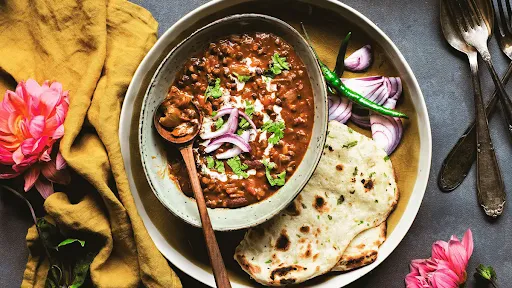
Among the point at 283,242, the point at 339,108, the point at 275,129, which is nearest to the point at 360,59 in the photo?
the point at 339,108

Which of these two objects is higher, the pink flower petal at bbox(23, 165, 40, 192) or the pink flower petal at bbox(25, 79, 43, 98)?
the pink flower petal at bbox(25, 79, 43, 98)

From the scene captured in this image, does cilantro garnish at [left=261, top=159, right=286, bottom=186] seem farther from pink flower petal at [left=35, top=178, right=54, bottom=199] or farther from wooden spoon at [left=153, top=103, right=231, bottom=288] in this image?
pink flower petal at [left=35, top=178, right=54, bottom=199]

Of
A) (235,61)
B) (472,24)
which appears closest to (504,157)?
(472,24)

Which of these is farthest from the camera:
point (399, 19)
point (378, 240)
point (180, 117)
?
point (399, 19)

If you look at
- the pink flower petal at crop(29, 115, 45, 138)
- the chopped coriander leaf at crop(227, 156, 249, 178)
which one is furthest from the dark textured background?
the chopped coriander leaf at crop(227, 156, 249, 178)

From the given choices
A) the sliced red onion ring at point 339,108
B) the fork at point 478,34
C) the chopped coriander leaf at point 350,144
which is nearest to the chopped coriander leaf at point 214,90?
the sliced red onion ring at point 339,108

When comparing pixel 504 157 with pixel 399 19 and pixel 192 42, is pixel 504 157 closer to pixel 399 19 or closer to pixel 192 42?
pixel 399 19

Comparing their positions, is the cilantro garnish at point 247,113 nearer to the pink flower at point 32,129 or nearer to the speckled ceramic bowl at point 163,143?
the speckled ceramic bowl at point 163,143
